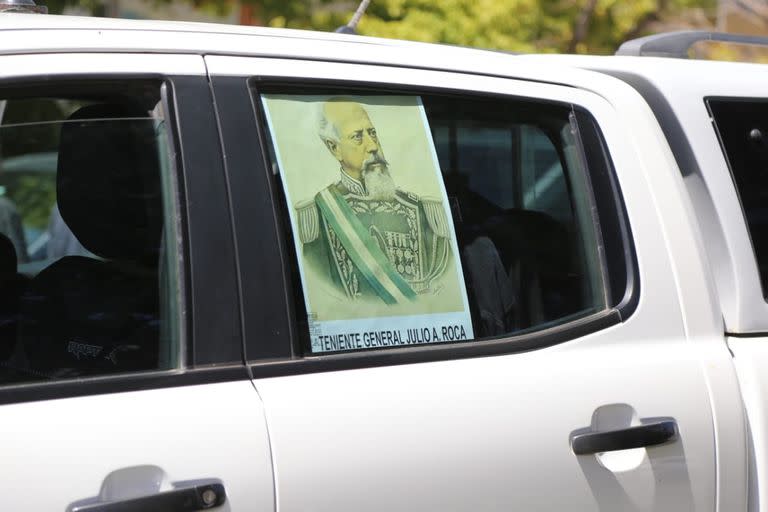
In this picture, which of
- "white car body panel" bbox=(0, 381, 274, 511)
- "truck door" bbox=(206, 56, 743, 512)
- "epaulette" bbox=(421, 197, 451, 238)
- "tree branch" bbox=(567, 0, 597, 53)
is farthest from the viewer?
"tree branch" bbox=(567, 0, 597, 53)

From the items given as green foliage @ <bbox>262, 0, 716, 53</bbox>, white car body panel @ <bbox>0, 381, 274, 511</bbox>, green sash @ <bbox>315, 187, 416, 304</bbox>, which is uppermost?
green foliage @ <bbox>262, 0, 716, 53</bbox>

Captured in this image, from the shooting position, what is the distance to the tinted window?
105 inches

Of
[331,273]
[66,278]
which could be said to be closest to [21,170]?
[66,278]

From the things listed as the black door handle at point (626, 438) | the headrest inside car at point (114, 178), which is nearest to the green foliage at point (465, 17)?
the headrest inside car at point (114, 178)

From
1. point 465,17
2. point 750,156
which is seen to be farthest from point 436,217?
point 465,17

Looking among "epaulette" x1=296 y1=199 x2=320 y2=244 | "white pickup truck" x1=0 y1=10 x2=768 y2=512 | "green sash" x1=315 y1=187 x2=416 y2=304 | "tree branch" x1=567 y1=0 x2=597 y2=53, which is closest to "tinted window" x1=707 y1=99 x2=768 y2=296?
"white pickup truck" x1=0 y1=10 x2=768 y2=512

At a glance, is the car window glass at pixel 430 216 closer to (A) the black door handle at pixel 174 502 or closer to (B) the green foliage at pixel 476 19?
(A) the black door handle at pixel 174 502

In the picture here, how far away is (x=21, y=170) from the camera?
654 centimetres

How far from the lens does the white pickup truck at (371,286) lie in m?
1.89

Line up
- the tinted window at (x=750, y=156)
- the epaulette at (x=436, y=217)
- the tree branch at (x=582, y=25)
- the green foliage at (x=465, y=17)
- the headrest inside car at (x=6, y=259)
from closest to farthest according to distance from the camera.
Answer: the epaulette at (x=436, y=217)
the headrest inside car at (x=6, y=259)
the tinted window at (x=750, y=156)
the green foliage at (x=465, y=17)
the tree branch at (x=582, y=25)

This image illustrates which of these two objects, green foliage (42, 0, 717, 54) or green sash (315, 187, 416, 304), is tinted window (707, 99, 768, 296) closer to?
green sash (315, 187, 416, 304)

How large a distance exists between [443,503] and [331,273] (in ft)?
1.60

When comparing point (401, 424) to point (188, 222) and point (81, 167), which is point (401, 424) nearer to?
point (188, 222)

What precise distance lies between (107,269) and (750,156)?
5.27 feet
